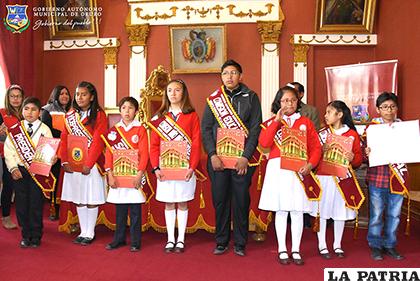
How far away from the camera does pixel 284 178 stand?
3096mm

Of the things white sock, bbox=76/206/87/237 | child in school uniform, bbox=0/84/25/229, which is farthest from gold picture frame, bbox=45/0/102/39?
white sock, bbox=76/206/87/237

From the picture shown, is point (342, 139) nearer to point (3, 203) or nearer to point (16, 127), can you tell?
point (16, 127)

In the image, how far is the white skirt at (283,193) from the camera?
306cm

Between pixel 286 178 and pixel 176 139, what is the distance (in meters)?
0.93

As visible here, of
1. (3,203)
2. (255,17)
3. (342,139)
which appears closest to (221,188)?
(342,139)

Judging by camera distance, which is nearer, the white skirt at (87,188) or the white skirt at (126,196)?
the white skirt at (126,196)

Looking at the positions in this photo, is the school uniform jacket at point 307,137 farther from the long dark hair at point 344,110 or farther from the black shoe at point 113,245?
the black shoe at point 113,245

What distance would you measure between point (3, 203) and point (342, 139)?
3.35 meters

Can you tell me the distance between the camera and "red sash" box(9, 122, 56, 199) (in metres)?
3.45

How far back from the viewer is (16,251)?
11.0 feet

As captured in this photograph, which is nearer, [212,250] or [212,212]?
[212,250]

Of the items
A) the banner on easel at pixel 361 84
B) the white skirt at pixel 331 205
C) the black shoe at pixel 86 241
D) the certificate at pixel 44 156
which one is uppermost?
the banner on easel at pixel 361 84

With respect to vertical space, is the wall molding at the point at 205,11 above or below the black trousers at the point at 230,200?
above

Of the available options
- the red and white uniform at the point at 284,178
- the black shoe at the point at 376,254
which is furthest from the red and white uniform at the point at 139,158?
the black shoe at the point at 376,254
